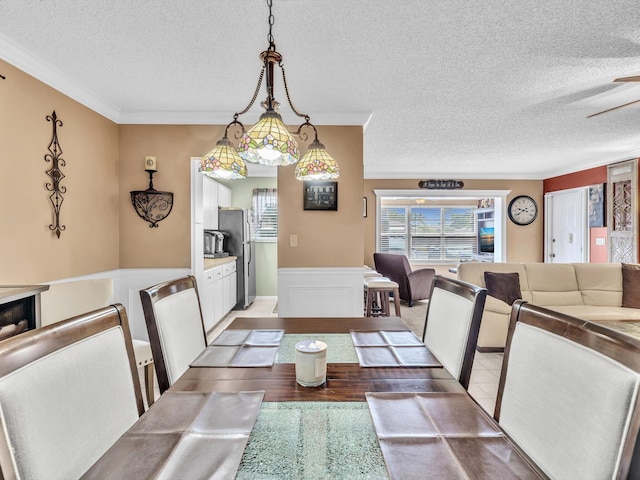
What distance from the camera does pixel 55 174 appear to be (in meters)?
2.40

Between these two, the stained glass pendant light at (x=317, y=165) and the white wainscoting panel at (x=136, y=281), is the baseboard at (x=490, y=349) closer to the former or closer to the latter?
the stained glass pendant light at (x=317, y=165)

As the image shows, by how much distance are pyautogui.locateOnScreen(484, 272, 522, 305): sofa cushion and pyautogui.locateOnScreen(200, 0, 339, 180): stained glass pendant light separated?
294cm

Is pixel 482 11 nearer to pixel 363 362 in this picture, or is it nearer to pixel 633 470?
pixel 363 362

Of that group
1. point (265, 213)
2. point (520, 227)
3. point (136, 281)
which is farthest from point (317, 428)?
point (520, 227)

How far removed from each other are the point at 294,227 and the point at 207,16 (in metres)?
1.92

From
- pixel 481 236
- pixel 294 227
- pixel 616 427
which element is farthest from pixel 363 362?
pixel 481 236

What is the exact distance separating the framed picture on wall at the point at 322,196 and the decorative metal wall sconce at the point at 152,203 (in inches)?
54.0

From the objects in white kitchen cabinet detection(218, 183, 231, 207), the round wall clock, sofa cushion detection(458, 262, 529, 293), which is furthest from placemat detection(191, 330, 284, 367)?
the round wall clock

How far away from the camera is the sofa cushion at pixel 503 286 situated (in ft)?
11.8

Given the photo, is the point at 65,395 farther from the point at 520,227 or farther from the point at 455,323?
the point at 520,227

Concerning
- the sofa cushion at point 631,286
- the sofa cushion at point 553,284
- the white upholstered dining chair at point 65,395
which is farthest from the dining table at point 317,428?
the sofa cushion at point 631,286

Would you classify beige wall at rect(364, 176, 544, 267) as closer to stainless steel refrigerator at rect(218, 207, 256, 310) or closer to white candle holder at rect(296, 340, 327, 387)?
stainless steel refrigerator at rect(218, 207, 256, 310)

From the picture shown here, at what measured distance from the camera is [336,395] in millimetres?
1018

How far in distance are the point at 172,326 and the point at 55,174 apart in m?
1.87
